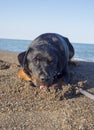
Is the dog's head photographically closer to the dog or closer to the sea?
the dog

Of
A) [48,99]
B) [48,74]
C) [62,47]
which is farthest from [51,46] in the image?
[48,99]

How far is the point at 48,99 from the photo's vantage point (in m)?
5.30

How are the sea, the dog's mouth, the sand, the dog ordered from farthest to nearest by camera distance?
1. the sea
2. the dog
3. the dog's mouth
4. the sand

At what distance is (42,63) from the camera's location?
239 inches

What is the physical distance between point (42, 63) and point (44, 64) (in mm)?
38

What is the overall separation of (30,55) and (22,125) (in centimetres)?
218

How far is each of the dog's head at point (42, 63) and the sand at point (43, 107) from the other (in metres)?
0.19

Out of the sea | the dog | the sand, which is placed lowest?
the sea

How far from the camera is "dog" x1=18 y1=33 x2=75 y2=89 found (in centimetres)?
584

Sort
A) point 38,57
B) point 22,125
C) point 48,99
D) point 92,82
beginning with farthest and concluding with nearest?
1. point 92,82
2. point 38,57
3. point 48,99
4. point 22,125

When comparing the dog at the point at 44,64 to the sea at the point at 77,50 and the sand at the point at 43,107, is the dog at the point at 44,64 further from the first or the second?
the sea at the point at 77,50

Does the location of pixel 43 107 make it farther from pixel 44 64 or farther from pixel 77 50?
pixel 77 50

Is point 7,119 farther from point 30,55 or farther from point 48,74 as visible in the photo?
point 30,55

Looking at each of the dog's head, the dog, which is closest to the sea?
the dog
